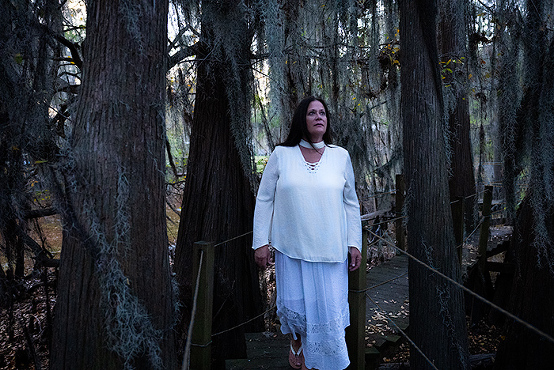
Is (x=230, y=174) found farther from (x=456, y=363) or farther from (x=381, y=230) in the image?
(x=381, y=230)

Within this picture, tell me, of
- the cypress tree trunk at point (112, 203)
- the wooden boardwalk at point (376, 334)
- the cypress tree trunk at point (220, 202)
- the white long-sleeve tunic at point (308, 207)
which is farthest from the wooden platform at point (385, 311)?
the cypress tree trunk at point (112, 203)

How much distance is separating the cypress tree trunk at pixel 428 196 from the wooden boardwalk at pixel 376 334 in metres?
0.39

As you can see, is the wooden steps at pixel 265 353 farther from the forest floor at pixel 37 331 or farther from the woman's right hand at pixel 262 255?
the forest floor at pixel 37 331

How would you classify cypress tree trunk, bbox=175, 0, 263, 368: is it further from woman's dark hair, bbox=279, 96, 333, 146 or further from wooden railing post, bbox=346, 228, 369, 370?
wooden railing post, bbox=346, 228, 369, 370

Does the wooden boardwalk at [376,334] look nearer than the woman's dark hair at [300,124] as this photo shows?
No

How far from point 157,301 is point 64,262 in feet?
1.53

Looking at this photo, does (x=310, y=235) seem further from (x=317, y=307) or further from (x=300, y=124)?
(x=300, y=124)

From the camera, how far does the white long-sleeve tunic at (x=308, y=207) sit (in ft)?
6.97

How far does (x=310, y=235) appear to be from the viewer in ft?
6.95

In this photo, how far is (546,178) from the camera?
324cm

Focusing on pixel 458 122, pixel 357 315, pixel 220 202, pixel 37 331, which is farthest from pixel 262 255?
pixel 458 122

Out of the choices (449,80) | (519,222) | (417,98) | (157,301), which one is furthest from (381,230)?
(157,301)

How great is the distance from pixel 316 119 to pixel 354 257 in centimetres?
86

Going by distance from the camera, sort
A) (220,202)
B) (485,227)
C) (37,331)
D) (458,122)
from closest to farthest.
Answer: (220,202)
(37,331)
(485,227)
(458,122)
